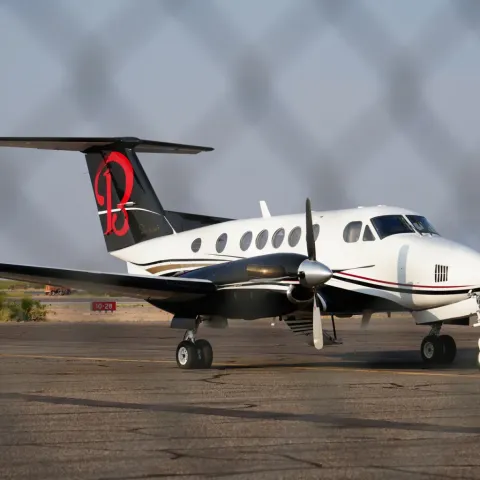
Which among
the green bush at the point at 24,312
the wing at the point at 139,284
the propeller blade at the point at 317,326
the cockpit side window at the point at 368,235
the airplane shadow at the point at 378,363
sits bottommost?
the airplane shadow at the point at 378,363

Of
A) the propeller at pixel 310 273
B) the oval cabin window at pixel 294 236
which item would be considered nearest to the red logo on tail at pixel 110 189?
the oval cabin window at pixel 294 236

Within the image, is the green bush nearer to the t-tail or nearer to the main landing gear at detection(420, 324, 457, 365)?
the t-tail

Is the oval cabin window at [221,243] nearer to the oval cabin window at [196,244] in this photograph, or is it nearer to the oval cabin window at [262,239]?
the oval cabin window at [196,244]

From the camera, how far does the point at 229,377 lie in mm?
16719

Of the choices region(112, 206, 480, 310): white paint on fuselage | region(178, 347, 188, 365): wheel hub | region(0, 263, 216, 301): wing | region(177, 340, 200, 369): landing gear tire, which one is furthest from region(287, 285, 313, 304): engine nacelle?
region(178, 347, 188, 365): wheel hub

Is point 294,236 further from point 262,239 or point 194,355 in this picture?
point 194,355

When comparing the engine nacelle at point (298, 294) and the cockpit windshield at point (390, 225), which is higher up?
the cockpit windshield at point (390, 225)

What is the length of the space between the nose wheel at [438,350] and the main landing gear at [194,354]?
159 inches

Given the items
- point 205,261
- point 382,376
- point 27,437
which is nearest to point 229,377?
point 382,376

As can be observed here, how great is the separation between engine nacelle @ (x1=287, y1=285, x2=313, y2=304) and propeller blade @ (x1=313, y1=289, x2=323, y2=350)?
133 mm

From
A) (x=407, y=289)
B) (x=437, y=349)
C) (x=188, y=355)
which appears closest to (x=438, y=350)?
(x=437, y=349)

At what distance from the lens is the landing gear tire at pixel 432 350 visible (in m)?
19.3

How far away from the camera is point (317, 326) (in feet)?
56.7

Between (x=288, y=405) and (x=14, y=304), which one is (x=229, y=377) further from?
(x=14, y=304)
